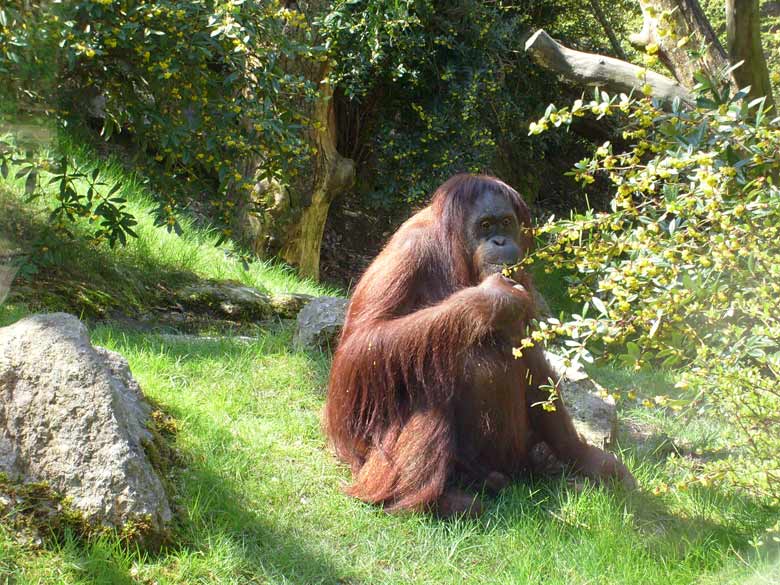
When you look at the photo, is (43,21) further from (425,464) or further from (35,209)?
(425,464)

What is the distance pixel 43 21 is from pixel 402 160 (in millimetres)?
5289

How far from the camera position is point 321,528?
325cm

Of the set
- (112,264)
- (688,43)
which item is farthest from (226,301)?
(688,43)

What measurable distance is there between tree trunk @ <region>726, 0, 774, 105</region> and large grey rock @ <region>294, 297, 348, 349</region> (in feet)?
9.20

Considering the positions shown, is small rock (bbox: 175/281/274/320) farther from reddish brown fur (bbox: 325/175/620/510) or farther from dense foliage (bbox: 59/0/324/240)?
reddish brown fur (bbox: 325/175/620/510)

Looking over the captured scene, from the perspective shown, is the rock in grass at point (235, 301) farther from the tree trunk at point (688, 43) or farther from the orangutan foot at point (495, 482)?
the tree trunk at point (688, 43)

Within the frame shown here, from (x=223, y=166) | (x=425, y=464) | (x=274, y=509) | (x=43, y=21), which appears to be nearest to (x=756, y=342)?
(x=425, y=464)

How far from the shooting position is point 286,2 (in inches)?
296

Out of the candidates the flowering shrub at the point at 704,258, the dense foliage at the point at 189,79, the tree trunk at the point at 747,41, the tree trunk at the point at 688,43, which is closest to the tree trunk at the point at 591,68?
the tree trunk at the point at 688,43

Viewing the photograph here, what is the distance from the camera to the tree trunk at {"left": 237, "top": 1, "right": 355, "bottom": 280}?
295 inches

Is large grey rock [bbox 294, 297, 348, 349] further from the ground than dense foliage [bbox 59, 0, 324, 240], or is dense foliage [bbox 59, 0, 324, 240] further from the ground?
dense foliage [bbox 59, 0, 324, 240]

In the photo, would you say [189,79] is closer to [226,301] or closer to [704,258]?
[226,301]


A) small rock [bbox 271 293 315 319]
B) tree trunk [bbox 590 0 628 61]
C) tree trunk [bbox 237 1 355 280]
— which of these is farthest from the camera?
tree trunk [bbox 590 0 628 61]

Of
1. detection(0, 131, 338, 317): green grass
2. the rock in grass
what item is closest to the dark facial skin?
detection(0, 131, 338, 317): green grass
